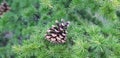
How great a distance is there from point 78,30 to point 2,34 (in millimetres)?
913

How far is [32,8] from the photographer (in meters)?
1.57

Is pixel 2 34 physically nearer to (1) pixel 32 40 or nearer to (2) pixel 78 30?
(1) pixel 32 40

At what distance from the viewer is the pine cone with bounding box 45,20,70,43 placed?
1274 mm

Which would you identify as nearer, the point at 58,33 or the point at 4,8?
the point at 58,33

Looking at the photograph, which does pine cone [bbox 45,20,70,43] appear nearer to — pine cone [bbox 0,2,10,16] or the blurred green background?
the blurred green background

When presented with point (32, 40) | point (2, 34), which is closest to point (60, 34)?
point (32, 40)

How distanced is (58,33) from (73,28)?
0.29 feet

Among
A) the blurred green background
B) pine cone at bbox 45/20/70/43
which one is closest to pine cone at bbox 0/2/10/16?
the blurred green background

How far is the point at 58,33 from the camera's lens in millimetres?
1307

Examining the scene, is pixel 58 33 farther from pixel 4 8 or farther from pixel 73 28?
pixel 4 8

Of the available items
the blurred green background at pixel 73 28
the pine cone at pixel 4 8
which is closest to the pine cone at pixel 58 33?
the blurred green background at pixel 73 28

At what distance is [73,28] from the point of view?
1346 millimetres

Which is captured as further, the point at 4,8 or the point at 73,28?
the point at 4,8

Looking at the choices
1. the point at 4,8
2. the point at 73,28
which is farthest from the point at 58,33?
the point at 4,8
